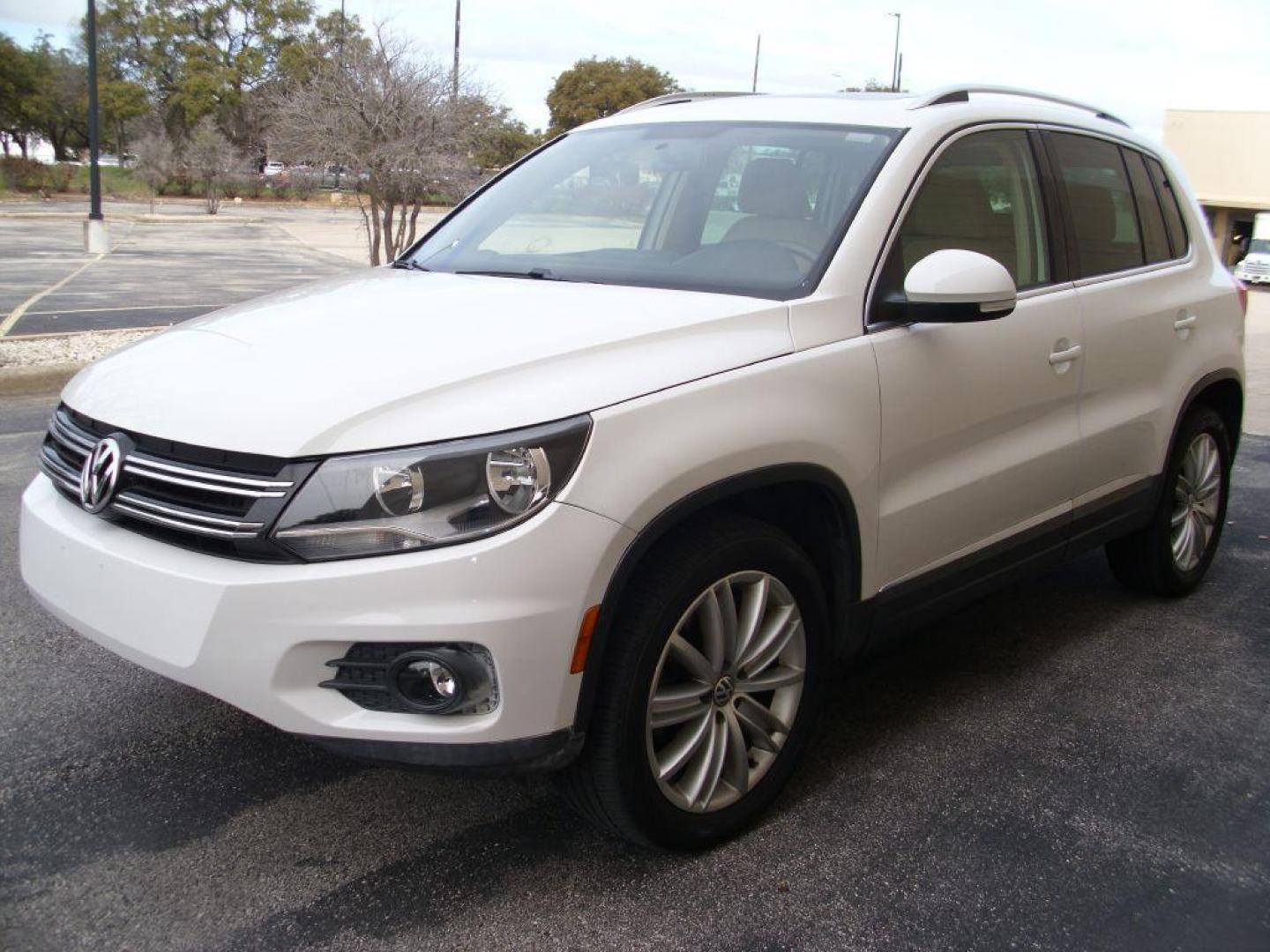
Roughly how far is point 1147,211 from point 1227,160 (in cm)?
5393

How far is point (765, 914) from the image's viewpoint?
2762mm

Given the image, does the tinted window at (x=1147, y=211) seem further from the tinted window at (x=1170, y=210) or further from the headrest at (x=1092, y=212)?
the headrest at (x=1092, y=212)

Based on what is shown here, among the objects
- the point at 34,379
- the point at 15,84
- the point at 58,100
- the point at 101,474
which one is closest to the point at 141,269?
the point at 34,379

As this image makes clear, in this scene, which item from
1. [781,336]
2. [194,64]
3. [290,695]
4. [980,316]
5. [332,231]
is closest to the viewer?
[290,695]

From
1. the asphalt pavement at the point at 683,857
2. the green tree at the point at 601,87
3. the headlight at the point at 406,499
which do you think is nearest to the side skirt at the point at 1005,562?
the asphalt pavement at the point at 683,857

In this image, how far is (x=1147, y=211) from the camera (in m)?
4.57

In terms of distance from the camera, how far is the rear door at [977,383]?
3312mm

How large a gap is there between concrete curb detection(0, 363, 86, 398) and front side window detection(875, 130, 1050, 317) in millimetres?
7484

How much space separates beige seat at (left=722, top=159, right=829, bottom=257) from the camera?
3428 mm

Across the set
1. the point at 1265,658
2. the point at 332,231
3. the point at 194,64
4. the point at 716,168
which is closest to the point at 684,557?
the point at 716,168

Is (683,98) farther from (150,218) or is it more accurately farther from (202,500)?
(150,218)

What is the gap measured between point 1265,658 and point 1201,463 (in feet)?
2.79

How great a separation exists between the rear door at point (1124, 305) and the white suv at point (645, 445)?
2 cm

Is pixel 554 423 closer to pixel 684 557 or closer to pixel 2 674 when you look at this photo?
pixel 684 557
